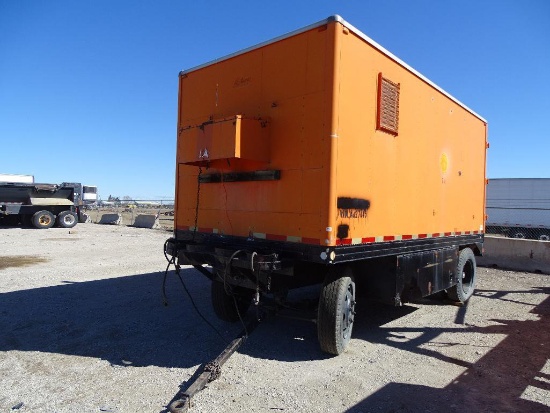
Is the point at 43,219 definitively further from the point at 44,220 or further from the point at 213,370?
the point at 213,370

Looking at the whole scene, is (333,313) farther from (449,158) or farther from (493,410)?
(449,158)

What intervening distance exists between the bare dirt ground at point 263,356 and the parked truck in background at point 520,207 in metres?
18.2

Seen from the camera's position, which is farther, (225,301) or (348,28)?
(225,301)

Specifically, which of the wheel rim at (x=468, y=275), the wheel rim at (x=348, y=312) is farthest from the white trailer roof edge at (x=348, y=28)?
the wheel rim at (x=468, y=275)

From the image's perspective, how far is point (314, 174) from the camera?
4.02 metres

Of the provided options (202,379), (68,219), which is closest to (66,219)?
(68,219)

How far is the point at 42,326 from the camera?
520cm

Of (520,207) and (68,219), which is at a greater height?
(520,207)

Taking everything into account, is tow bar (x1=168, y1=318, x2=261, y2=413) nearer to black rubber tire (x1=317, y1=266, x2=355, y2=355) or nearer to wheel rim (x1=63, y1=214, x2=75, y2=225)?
black rubber tire (x1=317, y1=266, x2=355, y2=355)

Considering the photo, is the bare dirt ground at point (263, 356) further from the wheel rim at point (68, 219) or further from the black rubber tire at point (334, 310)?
the wheel rim at point (68, 219)

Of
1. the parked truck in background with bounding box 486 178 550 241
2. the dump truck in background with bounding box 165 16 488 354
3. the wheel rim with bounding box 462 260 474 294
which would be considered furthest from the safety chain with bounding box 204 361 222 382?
the parked truck in background with bounding box 486 178 550 241

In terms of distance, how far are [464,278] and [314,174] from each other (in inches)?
205

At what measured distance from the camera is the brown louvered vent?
A: 4.59 m

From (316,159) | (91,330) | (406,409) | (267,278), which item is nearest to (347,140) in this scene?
(316,159)
